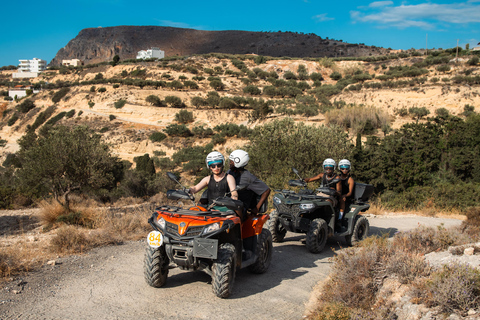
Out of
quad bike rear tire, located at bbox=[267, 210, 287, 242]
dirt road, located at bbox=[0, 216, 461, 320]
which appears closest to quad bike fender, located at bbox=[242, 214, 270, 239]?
dirt road, located at bbox=[0, 216, 461, 320]

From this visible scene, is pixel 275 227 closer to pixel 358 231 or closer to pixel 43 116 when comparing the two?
pixel 358 231

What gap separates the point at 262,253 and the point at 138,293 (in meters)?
2.13

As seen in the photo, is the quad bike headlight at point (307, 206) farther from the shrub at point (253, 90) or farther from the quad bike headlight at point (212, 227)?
the shrub at point (253, 90)

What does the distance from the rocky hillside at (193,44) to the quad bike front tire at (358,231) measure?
365 feet

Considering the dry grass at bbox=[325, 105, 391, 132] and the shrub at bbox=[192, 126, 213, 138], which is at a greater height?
the dry grass at bbox=[325, 105, 391, 132]

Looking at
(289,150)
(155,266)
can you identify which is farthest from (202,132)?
(155,266)

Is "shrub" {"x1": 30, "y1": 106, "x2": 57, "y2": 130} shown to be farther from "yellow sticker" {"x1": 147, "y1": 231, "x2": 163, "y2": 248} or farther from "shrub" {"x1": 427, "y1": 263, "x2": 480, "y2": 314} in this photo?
"shrub" {"x1": 427, "y1": 263, "x2": 480, "y2": 314}

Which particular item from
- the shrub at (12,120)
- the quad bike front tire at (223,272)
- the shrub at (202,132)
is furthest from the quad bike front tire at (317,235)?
the shrub at (12,120)

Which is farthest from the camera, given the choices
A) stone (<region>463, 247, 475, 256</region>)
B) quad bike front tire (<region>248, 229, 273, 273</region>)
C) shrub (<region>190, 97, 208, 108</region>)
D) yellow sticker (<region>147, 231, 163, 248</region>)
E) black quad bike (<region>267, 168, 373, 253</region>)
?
shrub (<region>190, 97, 208, 108</region>)

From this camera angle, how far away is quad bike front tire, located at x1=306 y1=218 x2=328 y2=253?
8203 mm

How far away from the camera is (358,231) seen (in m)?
9.62

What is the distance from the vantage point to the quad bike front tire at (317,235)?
8.20 m

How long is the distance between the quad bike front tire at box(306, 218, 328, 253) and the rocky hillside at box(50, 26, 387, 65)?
113 meters

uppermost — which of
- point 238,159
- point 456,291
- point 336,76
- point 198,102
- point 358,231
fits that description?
point 336,76
